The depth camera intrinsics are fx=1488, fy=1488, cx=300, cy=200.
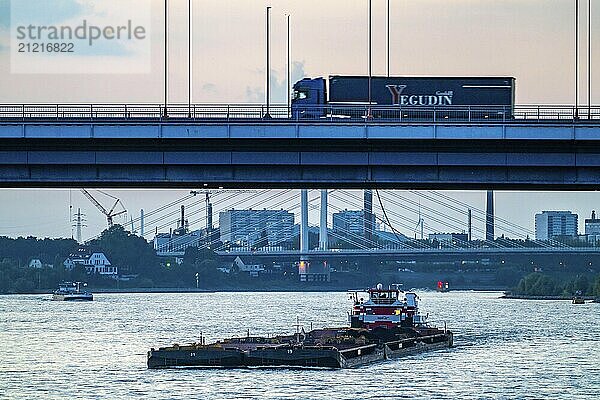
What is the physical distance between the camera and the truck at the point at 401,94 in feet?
236

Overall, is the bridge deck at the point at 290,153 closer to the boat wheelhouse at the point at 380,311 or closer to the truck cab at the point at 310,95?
the truck cab at the point at 310,95

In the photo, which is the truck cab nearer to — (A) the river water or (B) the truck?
(B) the truck

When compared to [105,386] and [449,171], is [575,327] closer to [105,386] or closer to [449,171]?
[105,386]

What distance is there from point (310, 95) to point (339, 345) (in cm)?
3101

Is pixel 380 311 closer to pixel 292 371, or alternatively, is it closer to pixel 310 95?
pixel 292 371

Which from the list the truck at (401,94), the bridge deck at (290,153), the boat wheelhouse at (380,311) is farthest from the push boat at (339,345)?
the bridge deck at (290,153)

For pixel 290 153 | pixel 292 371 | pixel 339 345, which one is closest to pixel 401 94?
pixel 290 153

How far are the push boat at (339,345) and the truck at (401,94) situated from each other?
24791 millimetres

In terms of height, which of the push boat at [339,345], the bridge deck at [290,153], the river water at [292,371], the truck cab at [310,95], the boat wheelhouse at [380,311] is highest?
the truck cab at [310,95]

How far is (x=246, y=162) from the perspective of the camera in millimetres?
61938

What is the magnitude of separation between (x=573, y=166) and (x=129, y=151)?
18478 mm

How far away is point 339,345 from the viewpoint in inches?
3981

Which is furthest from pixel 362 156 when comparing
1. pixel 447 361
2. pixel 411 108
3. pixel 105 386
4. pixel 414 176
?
pixel 447 361

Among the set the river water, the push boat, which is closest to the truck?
the river water
